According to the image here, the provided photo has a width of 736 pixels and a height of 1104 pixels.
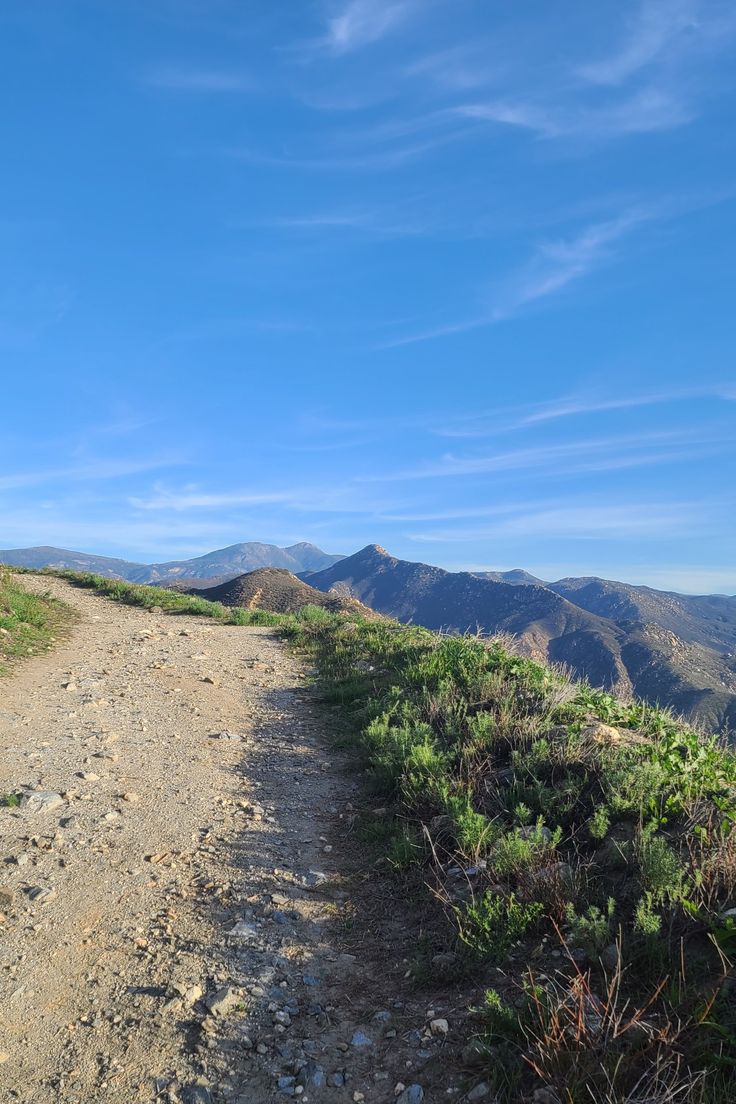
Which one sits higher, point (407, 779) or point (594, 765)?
point (594, 765)

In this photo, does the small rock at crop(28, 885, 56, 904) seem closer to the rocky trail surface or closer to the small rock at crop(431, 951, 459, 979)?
the rocky trail surface

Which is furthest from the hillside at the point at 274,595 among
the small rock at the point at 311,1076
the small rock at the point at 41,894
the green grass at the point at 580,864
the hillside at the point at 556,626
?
the small rock at the point at 311,1076

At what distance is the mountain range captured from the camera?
1281 inches

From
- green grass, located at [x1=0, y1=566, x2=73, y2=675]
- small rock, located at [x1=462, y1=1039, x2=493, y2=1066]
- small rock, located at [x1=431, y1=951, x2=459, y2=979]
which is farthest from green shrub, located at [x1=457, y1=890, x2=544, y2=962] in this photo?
green grass, located at [x1=0, y1=566, x2=73, y2=675]

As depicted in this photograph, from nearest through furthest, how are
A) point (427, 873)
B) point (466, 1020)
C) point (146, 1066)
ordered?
point (146, 1066) < point (466, 1020) < point (427, 873)

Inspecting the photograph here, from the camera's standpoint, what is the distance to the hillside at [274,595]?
28.0 m

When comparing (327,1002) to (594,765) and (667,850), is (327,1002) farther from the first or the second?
(594,765)

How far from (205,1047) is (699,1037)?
246cm

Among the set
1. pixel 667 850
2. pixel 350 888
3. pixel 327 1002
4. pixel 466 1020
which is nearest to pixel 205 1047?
pixel 327 1002

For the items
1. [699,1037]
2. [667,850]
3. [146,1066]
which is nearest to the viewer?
[699,1037]

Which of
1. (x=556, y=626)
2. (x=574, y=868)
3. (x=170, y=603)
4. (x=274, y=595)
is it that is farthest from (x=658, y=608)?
(x=574, y=868)

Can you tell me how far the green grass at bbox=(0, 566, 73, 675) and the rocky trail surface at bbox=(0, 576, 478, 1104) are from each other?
11.3 ft

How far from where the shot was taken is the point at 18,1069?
318 centimetres

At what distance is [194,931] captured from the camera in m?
4.38
